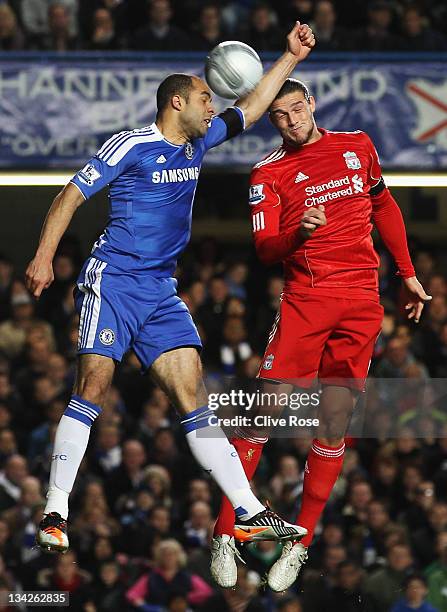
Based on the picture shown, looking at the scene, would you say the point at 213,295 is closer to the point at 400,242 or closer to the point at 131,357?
the point at 131,357

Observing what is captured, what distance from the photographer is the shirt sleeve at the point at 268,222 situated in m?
7.81

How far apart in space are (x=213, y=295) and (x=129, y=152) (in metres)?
6.02

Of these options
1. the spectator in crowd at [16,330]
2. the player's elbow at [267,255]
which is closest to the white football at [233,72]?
the player's elbow at [267,255]

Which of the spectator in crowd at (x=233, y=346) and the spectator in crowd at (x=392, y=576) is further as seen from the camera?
the spectator in crowd at (x=233, y=346)

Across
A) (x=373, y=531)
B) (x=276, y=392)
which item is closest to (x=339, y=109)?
(x=373, y=531)

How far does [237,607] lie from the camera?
1103 centimetres

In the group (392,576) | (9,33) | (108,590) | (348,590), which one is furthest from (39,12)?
(348,590)

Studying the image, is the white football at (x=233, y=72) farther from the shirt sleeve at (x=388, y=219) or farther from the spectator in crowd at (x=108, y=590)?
the spectator in crowd at (x=108, y=590)

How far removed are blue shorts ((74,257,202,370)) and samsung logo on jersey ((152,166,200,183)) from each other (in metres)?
0.53

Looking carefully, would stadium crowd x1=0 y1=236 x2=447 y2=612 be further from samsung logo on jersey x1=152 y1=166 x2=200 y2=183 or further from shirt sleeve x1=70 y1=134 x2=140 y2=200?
shirt sleeve x1=70 y1=134 x2=140 y2=200

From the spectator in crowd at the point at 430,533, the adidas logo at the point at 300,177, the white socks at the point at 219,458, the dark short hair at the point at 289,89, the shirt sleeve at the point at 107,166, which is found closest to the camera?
the shirt sleeve at the point at 107,166

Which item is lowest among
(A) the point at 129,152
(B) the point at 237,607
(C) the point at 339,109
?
(B) the point at 237,607

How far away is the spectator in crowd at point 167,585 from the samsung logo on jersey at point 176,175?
4.24 metres

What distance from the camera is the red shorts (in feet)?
27.1
